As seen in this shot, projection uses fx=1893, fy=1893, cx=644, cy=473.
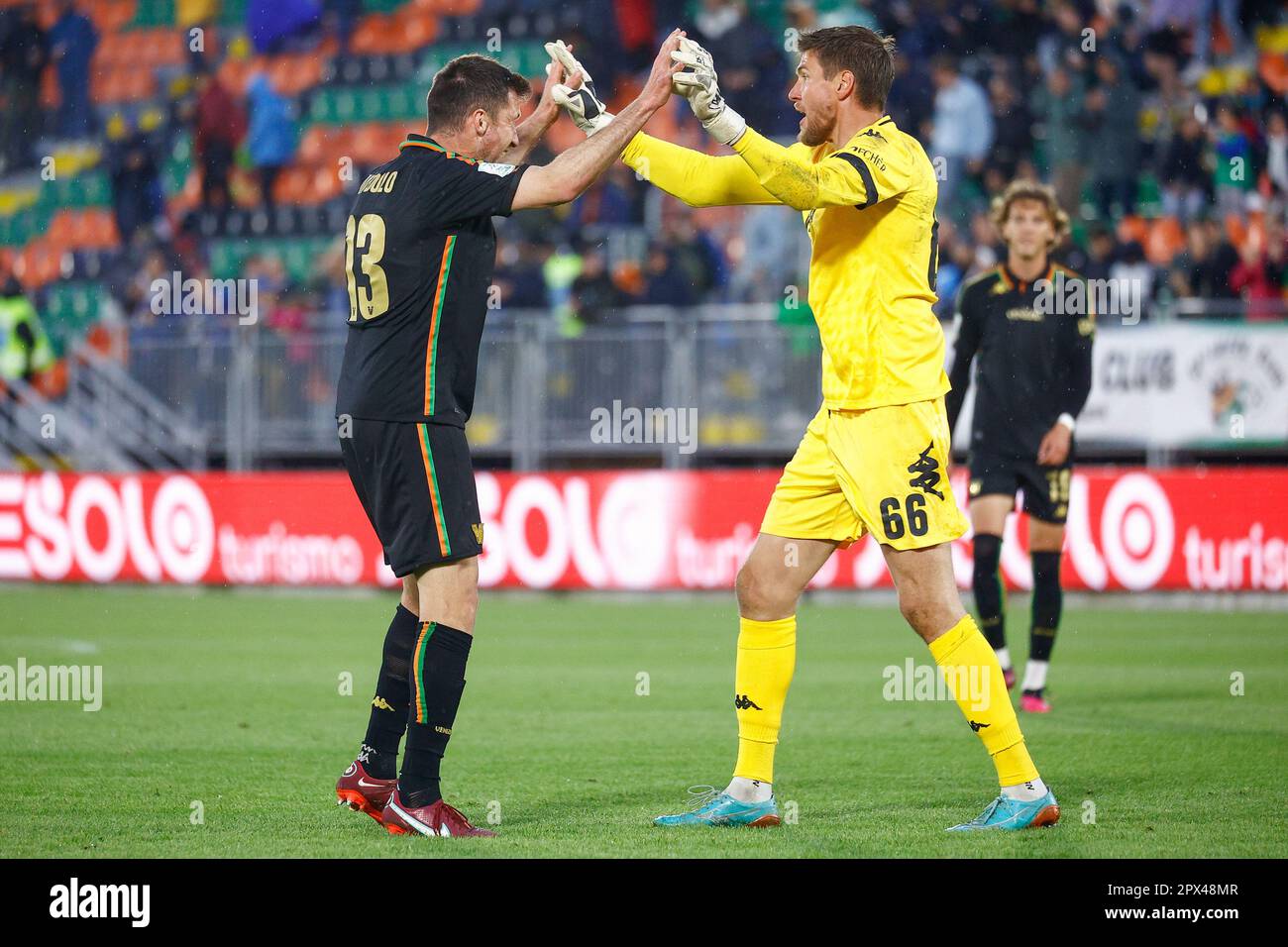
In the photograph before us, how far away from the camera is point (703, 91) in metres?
5.68

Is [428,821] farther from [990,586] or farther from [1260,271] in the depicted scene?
[1260,271]

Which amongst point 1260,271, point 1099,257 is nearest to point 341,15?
point 1099,257

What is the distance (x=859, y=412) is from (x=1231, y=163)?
12.2m

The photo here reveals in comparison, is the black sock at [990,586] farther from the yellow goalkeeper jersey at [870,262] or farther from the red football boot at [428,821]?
the red football boot at [428,821]

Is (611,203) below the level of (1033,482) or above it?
above

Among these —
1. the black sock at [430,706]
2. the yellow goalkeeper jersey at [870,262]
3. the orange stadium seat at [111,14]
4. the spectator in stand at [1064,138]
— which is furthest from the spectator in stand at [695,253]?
the black sock at [430,706]

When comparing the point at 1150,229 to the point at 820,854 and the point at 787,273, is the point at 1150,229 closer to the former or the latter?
the point at 787,273

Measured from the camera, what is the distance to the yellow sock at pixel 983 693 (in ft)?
19.4

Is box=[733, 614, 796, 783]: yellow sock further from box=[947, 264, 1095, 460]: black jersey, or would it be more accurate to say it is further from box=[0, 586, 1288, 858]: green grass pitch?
box=[947, 264, 1095, 460]: black jersey

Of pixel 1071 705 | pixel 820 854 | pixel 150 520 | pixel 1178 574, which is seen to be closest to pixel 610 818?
pixel 820 854

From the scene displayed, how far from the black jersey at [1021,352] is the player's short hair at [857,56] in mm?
3614

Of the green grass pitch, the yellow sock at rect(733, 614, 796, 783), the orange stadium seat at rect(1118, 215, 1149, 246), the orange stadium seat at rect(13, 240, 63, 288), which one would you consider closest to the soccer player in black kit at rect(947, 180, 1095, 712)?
the green grass pitch

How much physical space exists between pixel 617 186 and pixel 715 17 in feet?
7.13

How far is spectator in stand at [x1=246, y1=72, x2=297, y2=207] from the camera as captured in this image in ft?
72.5
